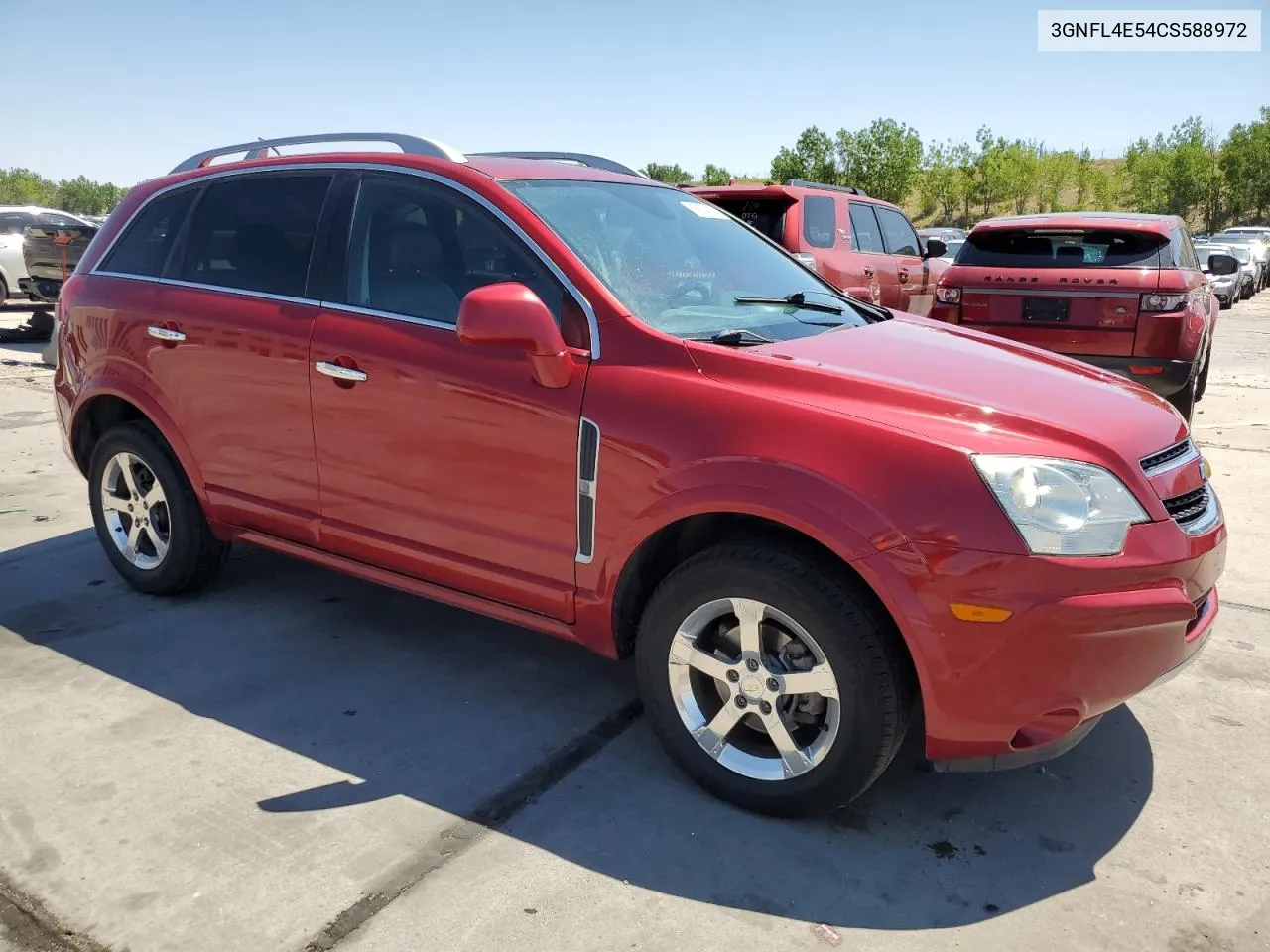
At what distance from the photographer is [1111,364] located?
705 cm

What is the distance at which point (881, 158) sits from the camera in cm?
6850

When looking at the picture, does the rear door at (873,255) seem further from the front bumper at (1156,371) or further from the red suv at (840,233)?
the front bumper at (1156,371)

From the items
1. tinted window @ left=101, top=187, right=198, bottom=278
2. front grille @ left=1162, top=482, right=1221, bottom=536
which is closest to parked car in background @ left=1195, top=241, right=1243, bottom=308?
front grille @ left=1162, top=482, right=1221, bottom=536

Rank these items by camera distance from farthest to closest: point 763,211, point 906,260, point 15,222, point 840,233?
point 15,222 < point 906,260 < point 840,233 < point 763,211

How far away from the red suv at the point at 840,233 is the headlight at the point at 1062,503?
5092 millimetres

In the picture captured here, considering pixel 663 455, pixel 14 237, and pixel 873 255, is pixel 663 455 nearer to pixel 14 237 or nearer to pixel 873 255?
pixel 873 255

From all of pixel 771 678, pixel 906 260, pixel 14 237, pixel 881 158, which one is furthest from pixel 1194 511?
pixel 881 158

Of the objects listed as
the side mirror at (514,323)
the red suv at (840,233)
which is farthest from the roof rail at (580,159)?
the red suv at (840,233)

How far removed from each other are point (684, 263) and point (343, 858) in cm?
219

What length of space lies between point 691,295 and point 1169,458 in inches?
60.8

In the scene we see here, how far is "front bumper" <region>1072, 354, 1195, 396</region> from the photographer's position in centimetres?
685

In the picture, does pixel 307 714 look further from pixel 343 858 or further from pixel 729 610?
pixel 729 610

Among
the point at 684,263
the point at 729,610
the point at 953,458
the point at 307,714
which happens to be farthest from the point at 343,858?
the point at 684,263

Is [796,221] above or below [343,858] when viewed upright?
above
